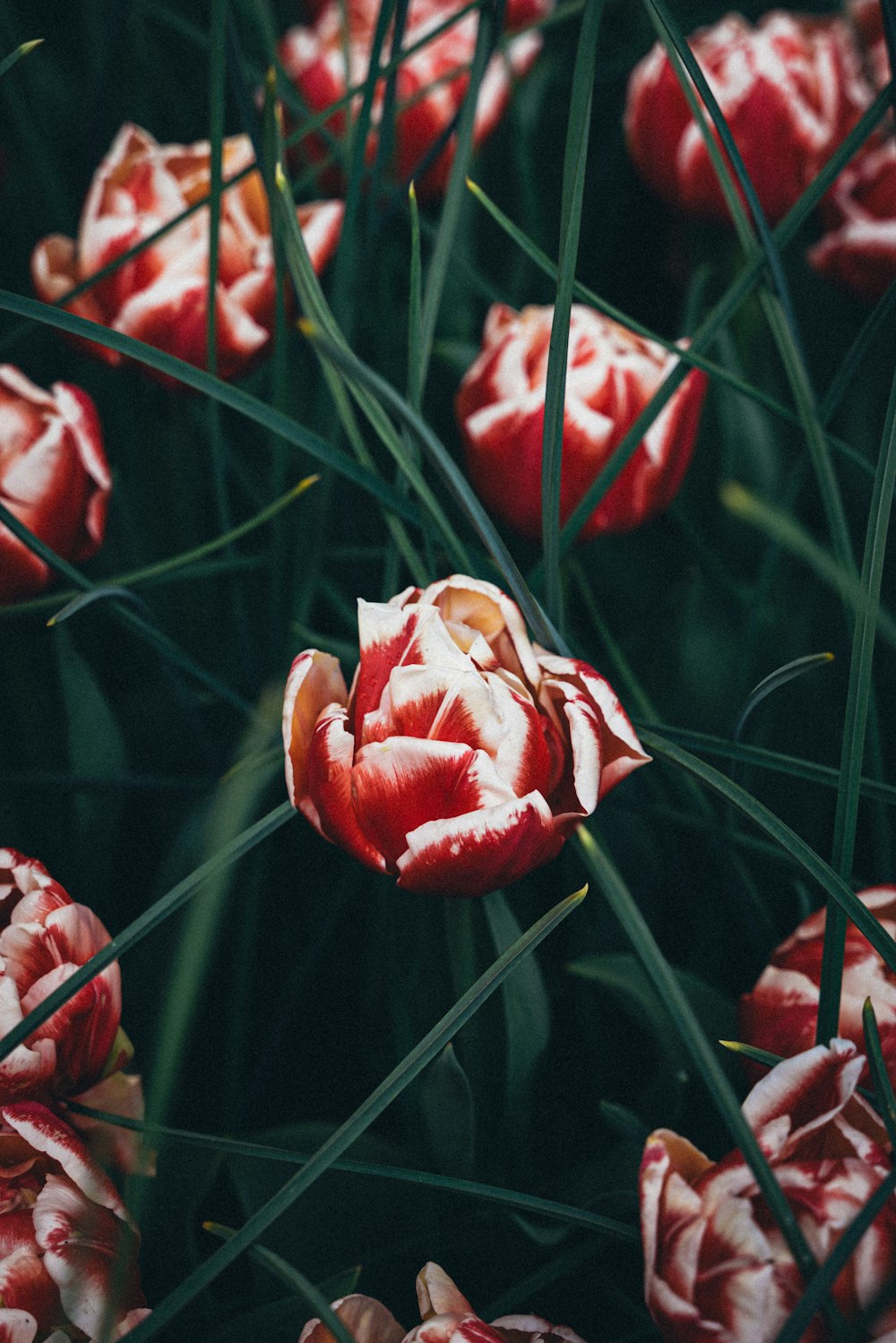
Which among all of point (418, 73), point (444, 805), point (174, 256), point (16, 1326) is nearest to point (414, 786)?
point (444, 805)

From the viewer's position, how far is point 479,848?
0.63 ft

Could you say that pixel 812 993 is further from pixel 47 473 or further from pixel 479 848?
pixel 47 473

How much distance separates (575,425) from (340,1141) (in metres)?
0.20

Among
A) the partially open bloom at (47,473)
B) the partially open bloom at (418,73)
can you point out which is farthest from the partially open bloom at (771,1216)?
the partially open bloom at (418,73)

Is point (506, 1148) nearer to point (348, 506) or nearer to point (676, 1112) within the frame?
point (676, 1112)

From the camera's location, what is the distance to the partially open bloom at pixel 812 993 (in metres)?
0.22

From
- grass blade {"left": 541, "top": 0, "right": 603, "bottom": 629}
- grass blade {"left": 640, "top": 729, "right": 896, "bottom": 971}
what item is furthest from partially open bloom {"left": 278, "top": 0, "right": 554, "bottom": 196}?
grass blade {"left": 640, "top": 729, "right": 896, "bottom": 971}

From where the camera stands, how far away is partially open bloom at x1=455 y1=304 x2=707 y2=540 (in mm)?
308

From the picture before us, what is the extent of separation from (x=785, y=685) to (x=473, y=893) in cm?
16

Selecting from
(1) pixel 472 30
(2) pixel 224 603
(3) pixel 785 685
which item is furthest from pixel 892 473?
(1) pixel 472 30

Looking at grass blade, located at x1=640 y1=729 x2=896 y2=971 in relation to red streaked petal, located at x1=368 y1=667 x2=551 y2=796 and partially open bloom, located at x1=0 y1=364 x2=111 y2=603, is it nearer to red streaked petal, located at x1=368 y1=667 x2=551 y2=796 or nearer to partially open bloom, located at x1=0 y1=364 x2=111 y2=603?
red streaked petal, located at x1=368 y1=667 x2=551 y2=796

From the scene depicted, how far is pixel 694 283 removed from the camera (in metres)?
0.38

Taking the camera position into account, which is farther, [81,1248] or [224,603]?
[224,603]

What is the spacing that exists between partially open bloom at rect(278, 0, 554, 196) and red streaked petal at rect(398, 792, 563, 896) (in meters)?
0.28
